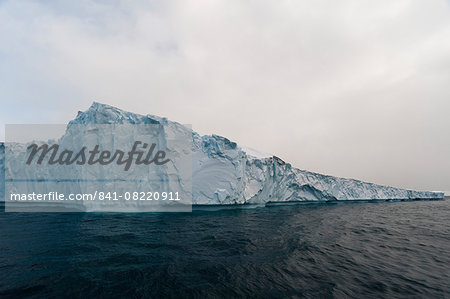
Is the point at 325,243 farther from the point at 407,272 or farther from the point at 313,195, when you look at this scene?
the point at 313,195

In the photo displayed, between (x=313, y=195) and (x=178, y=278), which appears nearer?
(x=178, y=278)

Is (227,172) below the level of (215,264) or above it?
above

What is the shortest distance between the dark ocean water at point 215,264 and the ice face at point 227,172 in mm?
7457

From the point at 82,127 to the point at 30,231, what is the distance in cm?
933

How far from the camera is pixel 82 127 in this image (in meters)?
16.2

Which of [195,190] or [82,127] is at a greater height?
[82,127]

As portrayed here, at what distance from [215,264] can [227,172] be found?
11729mm

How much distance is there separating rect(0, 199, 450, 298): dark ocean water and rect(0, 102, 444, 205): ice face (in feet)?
24.5

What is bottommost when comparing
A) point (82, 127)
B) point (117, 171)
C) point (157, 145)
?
point (117, 171)

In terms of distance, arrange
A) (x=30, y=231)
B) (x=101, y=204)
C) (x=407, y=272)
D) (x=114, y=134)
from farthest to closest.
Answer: (x=114, y=134) < (x=101, y=204) < (x=30, y=231) < (x=407, y=272)

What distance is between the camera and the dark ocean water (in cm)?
438

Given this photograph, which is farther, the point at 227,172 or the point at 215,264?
the point at 227,172

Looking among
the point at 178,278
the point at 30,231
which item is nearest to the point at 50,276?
the point at 178,278

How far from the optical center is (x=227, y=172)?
17406mm
